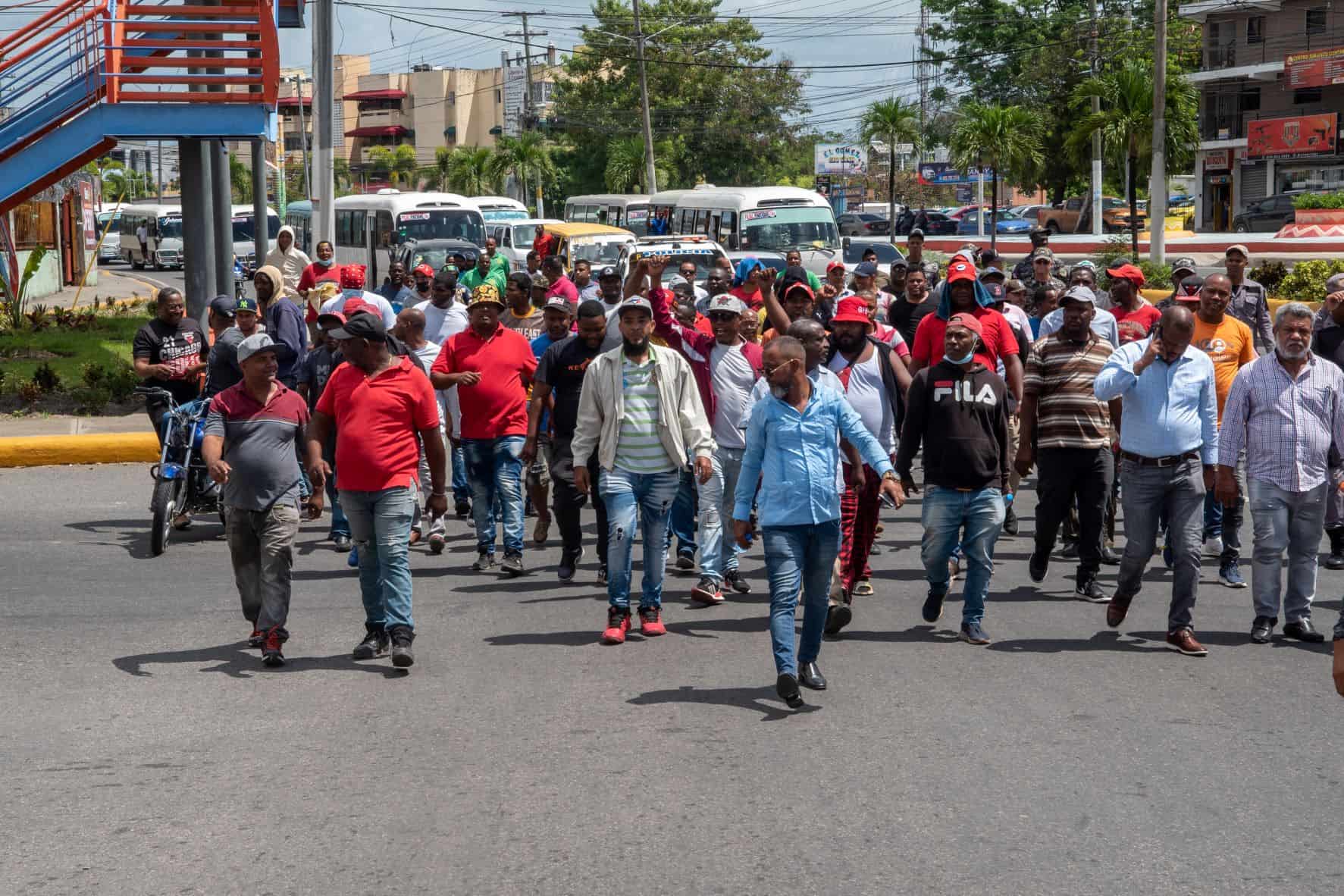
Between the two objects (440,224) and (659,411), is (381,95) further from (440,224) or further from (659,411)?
(659,411)

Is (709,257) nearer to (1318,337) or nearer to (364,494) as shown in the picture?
(1318,337)

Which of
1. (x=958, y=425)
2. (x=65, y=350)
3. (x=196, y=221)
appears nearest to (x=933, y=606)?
(x=958, y=425)

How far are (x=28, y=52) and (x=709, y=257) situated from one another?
11.3m

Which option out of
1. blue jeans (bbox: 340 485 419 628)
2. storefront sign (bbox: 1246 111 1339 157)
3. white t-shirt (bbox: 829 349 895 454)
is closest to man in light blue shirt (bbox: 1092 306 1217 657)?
white t-shirt (bbox: 829 349 895 454)

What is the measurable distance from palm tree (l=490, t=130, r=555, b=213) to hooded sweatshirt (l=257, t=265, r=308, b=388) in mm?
64208

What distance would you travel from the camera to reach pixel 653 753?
261 inches

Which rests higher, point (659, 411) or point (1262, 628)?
point (659, 411)

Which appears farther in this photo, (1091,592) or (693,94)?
(693,94)

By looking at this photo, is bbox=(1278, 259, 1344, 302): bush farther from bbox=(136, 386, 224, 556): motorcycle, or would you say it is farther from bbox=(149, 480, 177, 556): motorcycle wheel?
bbox=(149, 480, 177, 556): motorcycle wheel

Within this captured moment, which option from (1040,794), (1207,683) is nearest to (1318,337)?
(1207,683)

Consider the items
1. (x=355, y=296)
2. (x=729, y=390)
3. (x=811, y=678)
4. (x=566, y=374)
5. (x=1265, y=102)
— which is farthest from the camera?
(x=1265, y=102)

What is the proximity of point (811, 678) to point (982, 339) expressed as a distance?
2.98 meters

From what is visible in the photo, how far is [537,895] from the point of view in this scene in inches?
201

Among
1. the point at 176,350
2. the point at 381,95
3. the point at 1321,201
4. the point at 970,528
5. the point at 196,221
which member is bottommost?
the point at 970,528
